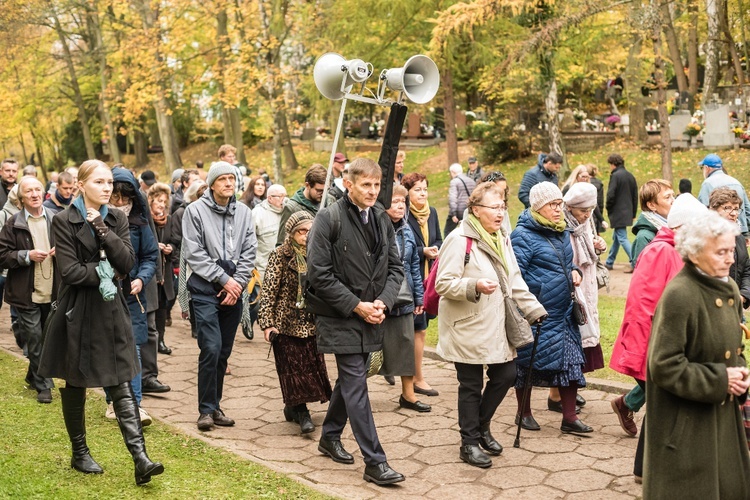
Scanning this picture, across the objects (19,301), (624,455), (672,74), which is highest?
(672,74)

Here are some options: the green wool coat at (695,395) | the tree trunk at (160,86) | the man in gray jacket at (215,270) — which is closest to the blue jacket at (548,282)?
the man in gray jacket at (215,270)

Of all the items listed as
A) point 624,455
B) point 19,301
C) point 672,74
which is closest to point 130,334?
point 19,301

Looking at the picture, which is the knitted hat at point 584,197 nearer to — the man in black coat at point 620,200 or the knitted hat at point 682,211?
the knitted hat at point 682,211

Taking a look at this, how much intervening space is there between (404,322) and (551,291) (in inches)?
51.5

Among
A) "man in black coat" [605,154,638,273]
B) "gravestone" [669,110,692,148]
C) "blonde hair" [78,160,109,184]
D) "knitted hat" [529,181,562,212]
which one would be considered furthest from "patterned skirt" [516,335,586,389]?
"gravestone" [669,110,692,148]

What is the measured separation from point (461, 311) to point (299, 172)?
29.7 meters

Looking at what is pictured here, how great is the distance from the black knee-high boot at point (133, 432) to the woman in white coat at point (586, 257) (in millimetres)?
3567

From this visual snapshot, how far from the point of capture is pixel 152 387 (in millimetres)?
8773

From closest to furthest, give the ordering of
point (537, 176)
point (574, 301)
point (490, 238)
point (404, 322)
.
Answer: point (490, 238) → point (574, 301) → point (404, 322) → point (537, 176)

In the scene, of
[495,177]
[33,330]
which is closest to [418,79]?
[495,177]

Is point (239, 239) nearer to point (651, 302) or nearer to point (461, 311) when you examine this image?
point (461, 311)

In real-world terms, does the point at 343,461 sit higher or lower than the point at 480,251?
lower

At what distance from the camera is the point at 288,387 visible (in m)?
7.55

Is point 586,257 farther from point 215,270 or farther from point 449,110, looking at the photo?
point 449,110
